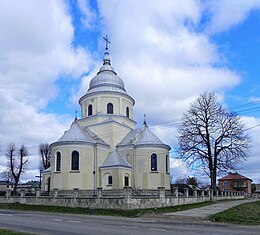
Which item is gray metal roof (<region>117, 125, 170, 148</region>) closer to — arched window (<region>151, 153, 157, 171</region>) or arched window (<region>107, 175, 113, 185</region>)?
arched window (<region>151, 153, 157, 171</region>)

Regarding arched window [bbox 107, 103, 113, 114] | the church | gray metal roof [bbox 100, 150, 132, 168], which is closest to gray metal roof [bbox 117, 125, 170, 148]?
the church

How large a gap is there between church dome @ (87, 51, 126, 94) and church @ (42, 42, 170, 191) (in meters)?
0.19

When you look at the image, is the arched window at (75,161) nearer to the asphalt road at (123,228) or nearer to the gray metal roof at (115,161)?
the gray metal roof at (115,161)

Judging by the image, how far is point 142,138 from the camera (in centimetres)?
3716

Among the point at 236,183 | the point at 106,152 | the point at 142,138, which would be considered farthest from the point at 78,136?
the point at 236,183

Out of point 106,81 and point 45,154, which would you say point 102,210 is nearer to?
point 106,81

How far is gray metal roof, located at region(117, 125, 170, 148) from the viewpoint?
120ft

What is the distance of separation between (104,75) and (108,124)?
7768mm

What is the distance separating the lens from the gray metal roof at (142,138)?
120ft

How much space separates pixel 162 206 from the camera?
80.5ft

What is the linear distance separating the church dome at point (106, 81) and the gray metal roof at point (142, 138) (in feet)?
19.3

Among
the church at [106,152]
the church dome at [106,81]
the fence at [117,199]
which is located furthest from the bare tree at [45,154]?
the fence at [117,199]

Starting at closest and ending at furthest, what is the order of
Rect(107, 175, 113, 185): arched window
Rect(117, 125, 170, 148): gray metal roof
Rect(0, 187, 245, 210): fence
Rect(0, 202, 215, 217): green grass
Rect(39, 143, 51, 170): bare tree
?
Rect(0, 202, 215, 217): green grass, Rect(0, 187, 245, 210): fence, Rect(107, 175, 113, 185): arched window, Rect(117, 125, 170, 148): gray metal roof, Rect(39, 143, 51, 170): bare tree

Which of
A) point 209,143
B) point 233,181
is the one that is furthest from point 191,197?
point 233,181
